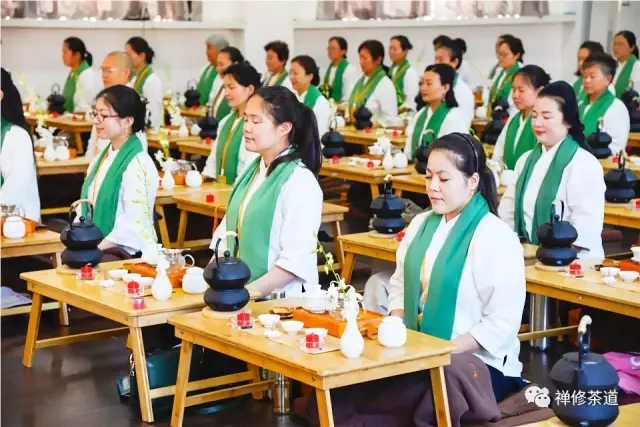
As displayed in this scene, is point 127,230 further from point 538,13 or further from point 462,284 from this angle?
point 538,13

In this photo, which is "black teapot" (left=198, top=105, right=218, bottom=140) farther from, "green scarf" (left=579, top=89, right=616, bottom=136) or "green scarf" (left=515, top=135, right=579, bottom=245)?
"green scarf" (left=515, top=135, right=579, bottom=245)

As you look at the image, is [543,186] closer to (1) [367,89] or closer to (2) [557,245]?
(2) [557,245]

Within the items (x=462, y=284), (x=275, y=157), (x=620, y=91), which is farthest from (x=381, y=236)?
(x=620, y=91)

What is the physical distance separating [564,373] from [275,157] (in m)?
1.90

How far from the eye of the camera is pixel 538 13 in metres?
14.2

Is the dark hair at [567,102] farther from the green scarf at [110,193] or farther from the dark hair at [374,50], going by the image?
the dark hair at [374,50]

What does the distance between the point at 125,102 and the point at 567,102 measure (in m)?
1.91

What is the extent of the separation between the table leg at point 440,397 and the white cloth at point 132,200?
204cm

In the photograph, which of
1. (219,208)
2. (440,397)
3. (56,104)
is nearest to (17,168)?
(219,208)

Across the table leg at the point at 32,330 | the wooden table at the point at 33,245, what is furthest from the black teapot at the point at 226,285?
the wooden table at the point at 33,245

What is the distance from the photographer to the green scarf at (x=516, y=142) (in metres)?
7.06

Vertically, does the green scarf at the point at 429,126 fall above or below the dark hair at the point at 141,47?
below

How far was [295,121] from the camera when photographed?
4.48m

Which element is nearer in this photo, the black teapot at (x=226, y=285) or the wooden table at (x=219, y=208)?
the black teapot at (x=226, y=285)
